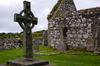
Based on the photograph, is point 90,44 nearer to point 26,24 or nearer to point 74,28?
point 74,28

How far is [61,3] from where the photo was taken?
1598cm

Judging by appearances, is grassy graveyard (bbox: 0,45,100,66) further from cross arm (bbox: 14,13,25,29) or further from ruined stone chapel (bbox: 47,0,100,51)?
cross arm (bbox: 14,13,25,29)

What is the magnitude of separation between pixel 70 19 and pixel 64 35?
171cm

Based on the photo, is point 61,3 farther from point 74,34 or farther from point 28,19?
point 28,19

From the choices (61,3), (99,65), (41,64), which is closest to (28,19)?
(41,64)

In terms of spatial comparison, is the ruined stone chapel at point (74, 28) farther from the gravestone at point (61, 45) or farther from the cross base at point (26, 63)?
the cross base at point (26, 63)

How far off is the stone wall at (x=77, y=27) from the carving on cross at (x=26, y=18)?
261 inches

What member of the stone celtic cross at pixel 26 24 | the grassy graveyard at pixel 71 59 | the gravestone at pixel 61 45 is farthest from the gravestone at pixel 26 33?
the gravestone at pixel 61 45

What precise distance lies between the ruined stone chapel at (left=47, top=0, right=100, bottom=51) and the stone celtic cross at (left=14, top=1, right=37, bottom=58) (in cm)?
621

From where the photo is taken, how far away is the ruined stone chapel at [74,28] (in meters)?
12.3

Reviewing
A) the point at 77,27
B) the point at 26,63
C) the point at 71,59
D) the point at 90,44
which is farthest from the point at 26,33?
the point at 77,27

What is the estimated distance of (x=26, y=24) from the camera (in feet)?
21.4

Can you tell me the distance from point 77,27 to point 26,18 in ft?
25.0

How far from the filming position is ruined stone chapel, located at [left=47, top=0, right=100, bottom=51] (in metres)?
12.3
